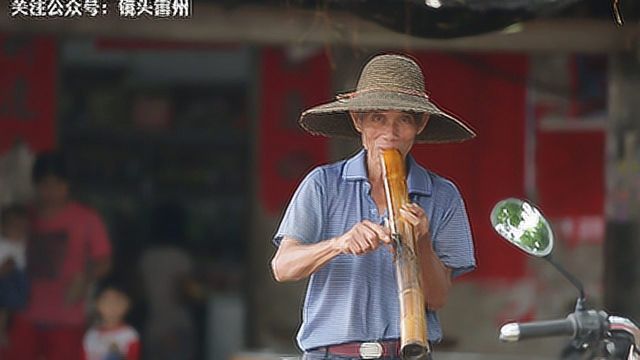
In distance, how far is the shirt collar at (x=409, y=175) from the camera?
406 cm

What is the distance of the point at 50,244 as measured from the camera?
779 cm

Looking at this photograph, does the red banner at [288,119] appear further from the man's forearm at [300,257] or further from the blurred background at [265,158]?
the man's forearm at [300,257]

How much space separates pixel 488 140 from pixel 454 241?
13.8 ft

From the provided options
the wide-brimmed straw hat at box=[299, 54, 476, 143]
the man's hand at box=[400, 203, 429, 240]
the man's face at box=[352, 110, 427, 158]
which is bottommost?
the man's hand at box=[400, 203, 429, 240]

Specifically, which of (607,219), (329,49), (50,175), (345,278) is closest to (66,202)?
(50,175)

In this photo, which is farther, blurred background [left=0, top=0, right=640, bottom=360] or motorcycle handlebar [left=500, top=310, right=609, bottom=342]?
blurred background [left=0, top=0, right=640, bottom=360]

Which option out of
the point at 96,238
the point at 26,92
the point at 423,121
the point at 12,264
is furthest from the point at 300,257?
the point at 26,92

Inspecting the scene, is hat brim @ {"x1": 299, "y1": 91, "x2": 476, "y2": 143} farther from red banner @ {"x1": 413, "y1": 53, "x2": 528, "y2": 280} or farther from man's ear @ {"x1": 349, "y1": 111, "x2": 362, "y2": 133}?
red banner @ {"x1": 413, "y1": 53, "x2": 528, "y2": 280}

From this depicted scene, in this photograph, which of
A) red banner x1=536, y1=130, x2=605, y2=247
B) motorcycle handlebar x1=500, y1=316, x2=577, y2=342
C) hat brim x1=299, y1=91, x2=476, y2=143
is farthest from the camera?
red banner x1=536, y1=130, x2=605, y2=247

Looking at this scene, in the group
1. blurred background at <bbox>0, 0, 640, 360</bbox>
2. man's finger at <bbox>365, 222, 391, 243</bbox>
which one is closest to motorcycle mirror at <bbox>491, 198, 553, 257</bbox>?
man's finger at <bbox>365, 222, 391, 243</bbox>

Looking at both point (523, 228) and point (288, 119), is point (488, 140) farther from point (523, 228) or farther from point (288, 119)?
point (523, 228)

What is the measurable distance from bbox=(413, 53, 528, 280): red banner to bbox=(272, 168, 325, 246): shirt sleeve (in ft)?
13.5

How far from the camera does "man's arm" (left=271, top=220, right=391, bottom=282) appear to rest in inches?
144

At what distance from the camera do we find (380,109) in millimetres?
3916
